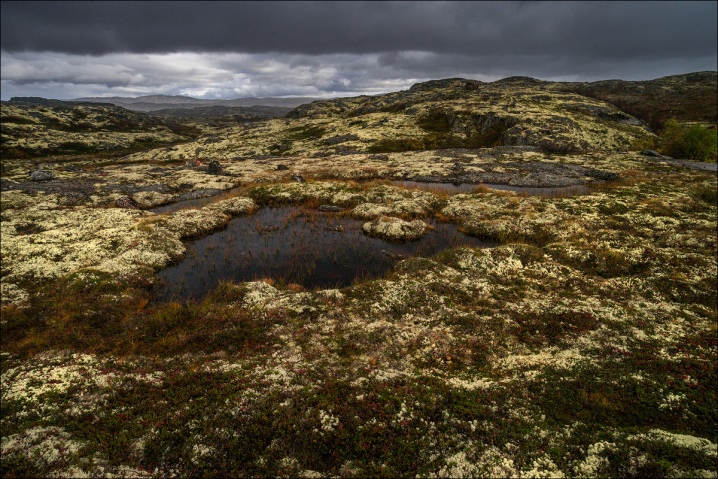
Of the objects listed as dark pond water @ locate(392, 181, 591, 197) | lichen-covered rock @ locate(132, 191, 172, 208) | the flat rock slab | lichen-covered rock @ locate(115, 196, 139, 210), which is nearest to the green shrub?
Answer: the flat rock slab

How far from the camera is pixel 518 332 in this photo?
813 inches

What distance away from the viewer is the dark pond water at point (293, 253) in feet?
99.6

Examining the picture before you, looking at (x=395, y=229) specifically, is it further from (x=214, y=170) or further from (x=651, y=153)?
(x=651, y=153)

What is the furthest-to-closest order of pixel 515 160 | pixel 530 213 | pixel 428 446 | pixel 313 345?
pixel 515 160 < pixel 530 213 < pixel 313 345 < pixel 428 446

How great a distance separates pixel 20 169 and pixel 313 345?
109 meters

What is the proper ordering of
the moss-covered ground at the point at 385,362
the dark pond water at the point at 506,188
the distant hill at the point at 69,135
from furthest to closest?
the distant hill at the point at 69,135 → the dark pond water at the point at 506,188 → the moss-covered ground at the point at 385,362

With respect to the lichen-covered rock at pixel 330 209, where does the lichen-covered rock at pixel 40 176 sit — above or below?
above

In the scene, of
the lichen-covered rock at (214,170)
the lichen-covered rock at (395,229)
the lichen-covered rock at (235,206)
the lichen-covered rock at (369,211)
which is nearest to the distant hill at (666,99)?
the lichen-covered rock at (369,211)

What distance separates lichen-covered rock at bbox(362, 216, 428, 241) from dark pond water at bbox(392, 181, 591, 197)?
1853cm

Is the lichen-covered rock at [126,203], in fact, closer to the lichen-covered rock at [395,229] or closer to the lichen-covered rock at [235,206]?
the lichen-covered rock at [235,206]

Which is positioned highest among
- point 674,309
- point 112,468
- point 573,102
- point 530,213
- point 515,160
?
point 573,102

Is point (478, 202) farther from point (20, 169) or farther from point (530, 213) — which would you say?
point (20, 169)

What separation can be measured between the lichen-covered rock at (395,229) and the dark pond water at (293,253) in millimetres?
1026

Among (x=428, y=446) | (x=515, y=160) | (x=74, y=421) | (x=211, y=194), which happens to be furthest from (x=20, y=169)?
(x=515, y=160)
